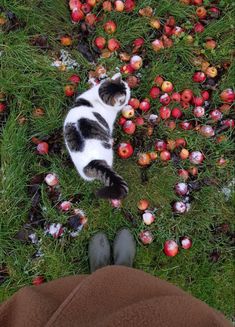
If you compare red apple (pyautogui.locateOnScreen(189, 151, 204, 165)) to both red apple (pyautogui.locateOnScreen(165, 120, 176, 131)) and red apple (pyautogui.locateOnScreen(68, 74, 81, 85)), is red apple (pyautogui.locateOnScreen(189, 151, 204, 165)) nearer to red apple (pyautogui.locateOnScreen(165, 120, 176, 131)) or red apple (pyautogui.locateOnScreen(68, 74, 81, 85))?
red apple (pyautogui.locateOnScreen(165, 120, 176, 131))

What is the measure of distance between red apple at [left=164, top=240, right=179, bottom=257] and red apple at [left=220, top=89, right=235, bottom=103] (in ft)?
4.20

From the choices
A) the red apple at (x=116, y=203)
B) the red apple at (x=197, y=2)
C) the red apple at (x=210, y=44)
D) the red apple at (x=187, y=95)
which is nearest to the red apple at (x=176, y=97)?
the red apple at (x=187, y=95)

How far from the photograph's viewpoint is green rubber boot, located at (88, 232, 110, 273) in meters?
3.19

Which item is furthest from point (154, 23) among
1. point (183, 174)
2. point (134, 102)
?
point (183, 174)

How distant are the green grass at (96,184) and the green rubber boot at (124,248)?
10 centimetres

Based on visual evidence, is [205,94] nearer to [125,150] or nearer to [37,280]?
[125,150]

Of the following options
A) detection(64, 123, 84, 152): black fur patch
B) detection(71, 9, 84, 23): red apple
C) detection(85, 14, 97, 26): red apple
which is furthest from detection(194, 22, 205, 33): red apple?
detection(64, 123, 84, 152): black fur patch

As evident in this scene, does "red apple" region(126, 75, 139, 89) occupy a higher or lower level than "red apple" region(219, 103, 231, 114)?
higher

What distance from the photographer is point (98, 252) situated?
10.5 ft

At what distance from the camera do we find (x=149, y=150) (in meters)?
3.39

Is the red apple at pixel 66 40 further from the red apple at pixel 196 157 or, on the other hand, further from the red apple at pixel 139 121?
the red apple at pixel 196 157

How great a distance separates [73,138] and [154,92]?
2.95 feet

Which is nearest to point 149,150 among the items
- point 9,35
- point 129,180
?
point 129,180

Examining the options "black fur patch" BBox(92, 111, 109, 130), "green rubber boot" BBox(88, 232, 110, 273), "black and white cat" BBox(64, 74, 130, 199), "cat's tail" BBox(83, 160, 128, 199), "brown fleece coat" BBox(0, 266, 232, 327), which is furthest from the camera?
"green rubber boot" BBox(88, 232, 110, 273)
